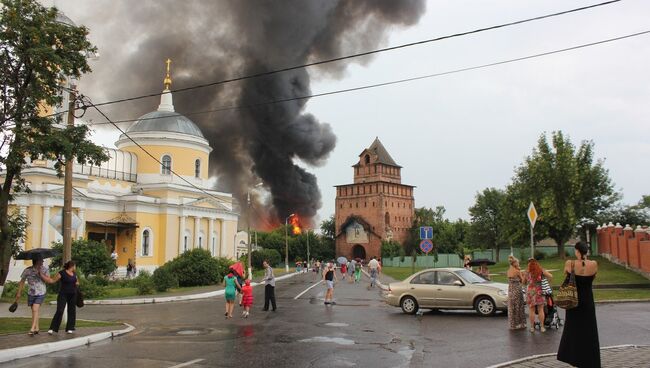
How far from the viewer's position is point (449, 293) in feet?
50.6

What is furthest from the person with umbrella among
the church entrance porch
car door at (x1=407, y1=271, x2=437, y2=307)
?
the church entrance porch

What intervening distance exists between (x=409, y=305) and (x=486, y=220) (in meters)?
59.7

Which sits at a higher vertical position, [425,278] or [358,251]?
[425,278]

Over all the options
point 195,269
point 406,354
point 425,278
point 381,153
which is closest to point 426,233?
point 425,278

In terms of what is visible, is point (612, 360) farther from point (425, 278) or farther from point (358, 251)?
point (358, 251)

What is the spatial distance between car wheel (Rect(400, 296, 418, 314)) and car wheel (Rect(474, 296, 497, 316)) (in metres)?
1.78

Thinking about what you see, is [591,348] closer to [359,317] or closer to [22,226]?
[359,317]

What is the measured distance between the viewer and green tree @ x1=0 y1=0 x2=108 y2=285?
470 inches

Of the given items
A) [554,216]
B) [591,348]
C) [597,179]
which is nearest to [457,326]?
[591,348]

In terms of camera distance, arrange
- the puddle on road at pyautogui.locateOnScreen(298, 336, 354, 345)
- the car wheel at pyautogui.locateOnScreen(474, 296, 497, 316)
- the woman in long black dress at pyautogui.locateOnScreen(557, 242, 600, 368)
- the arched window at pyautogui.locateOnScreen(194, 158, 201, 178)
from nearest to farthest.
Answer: the woman in long black dress at pyautogui.locateOnScreen(557, 242, 600, 368)
the puddle on road at pyautogui.locateOnScreen(298, 336, 354, 345)
the car wheel at pyautogui.locateOnScreen(474, 296, 497, 316)
the arched window at pyautogui.locateOnScreen(194, 158, 201, 178)

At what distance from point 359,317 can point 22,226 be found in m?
16.6

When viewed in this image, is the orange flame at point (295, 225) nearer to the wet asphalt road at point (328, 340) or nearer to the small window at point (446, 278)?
the wet asphalt road at point (328, 340)

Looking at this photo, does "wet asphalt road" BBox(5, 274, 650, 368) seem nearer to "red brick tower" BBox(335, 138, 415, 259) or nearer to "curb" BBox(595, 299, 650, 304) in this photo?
"curb" BBox(595, 299, 650, 304)

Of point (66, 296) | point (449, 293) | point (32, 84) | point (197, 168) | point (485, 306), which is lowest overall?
point (485, 306)
